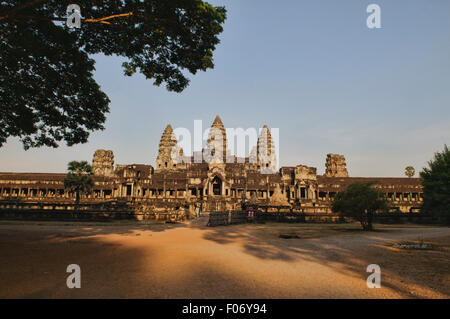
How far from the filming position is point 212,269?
7.14 metres

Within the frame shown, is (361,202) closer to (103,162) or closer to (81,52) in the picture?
(81,52)

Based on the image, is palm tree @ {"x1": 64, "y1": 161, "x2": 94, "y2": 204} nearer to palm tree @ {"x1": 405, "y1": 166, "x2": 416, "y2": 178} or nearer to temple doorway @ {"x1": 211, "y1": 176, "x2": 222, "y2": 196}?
temple doorway @ {"x1": 211, "y1": 176, "x2": 222, "y2": 196}

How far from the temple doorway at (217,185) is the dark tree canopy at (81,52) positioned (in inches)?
1605

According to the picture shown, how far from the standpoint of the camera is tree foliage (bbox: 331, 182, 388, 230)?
61.3 ft

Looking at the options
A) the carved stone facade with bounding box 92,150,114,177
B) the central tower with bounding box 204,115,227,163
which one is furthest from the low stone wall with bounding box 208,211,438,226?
the carved stone facade with bounding box 92,150,114,177

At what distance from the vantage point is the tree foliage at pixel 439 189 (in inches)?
440

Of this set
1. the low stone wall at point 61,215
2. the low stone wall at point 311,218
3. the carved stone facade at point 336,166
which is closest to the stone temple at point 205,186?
the carved stone facade at point 336,166

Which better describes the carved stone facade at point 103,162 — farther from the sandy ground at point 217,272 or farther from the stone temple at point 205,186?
→ the sandy ground at point 217,272

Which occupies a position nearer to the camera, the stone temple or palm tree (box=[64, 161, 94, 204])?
palm tree (box=[64, 161, 94, 204])

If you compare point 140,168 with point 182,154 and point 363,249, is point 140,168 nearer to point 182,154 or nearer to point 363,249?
point 182,154

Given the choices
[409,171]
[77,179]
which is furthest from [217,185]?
[409,171]

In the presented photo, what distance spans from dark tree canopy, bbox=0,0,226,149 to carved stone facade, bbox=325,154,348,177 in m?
72.9
